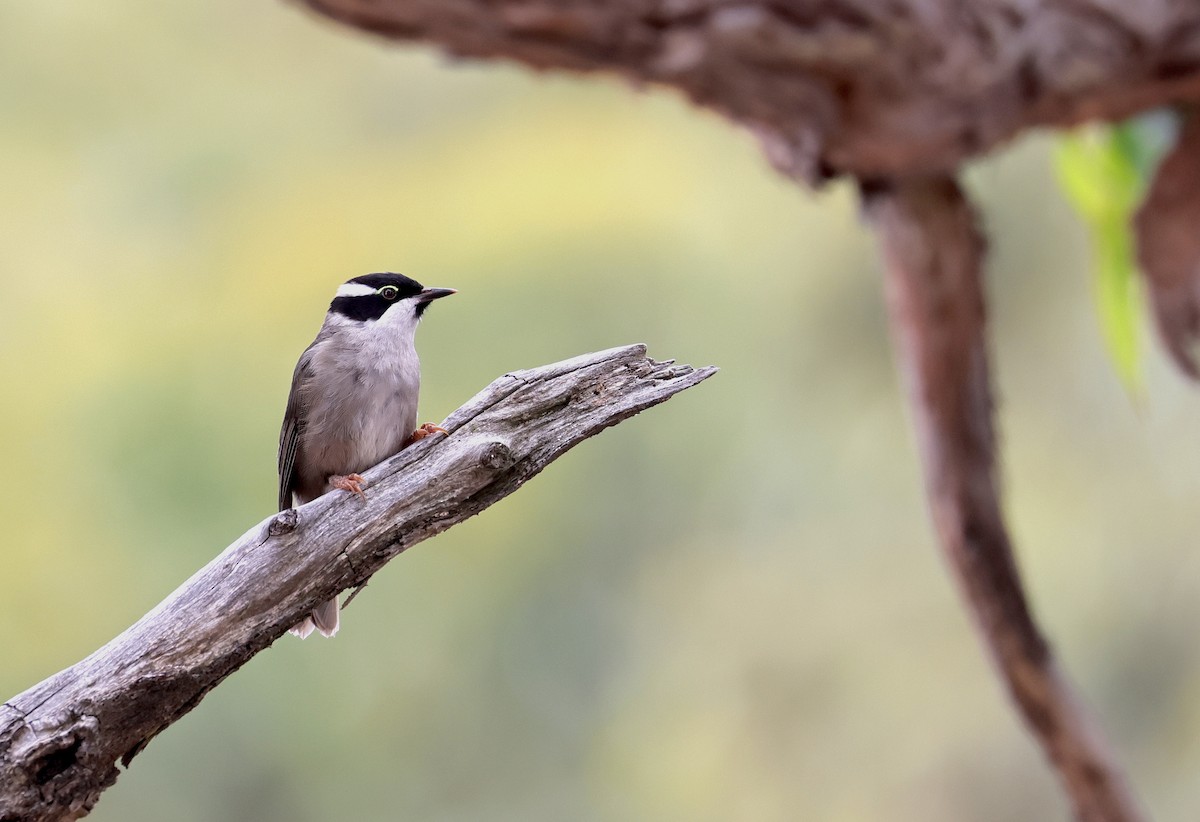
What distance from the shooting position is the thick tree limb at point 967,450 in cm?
413

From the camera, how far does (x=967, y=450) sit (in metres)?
4.30

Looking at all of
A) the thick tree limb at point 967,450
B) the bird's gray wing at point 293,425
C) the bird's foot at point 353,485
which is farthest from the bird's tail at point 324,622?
the thick tree limb at point 967,450

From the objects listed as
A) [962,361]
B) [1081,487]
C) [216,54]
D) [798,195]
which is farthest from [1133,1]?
[216,54]

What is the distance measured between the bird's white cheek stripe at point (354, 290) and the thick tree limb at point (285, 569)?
3.81 ft

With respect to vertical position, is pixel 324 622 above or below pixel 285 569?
below

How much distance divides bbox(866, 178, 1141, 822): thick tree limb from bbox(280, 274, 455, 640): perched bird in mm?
1522

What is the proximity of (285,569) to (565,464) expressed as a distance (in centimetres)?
581

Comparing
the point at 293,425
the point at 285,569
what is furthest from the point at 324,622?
the point at 285,569

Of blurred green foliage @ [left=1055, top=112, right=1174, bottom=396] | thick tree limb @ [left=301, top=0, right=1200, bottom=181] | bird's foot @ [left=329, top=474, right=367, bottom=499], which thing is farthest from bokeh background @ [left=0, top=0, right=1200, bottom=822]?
bird's foot @ [left=329, top=474, right=367, bottom=499]

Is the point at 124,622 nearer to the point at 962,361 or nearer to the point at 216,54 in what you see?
the point at 216,54

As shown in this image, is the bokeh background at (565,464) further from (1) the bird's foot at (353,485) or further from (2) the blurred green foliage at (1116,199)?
(1) the bird's foot at (353,485)

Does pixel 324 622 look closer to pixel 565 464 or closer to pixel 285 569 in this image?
pixel 285 569

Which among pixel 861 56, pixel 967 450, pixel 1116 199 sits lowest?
pixel 967 450

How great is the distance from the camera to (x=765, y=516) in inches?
328
